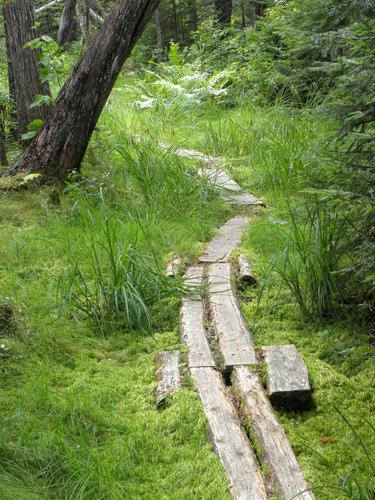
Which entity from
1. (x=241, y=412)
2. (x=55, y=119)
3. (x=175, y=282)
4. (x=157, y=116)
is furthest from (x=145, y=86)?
(x=241, y=412)

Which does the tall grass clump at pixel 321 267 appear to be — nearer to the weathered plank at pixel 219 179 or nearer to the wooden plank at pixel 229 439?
the wooden plank at pixel 229 439

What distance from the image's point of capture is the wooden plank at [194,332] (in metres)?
3.54

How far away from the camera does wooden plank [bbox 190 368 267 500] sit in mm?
2541

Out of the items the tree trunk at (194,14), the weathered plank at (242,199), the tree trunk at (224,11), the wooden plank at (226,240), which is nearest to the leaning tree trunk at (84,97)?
the weathered plank at (242,199)

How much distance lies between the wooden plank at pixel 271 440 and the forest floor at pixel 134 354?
10 cm

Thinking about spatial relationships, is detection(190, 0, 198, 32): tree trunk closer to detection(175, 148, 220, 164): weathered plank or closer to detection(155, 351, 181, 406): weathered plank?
detection(175, 148, 220, 164): weathered plank

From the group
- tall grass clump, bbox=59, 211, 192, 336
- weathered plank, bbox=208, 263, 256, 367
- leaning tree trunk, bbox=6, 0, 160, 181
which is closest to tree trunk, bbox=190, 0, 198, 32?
leaning tree trunk, bbox=6, 0, 160, 181

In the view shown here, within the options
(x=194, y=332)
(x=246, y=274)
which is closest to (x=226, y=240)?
(x=246, y=274)

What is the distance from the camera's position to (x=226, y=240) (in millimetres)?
5434

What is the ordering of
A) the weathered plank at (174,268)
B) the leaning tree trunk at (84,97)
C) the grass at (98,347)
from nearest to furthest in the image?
the grass at (98,347), the weathered plank at (174,268), the leaning tree trunk at (84,97)

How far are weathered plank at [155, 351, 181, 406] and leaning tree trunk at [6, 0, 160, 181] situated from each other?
3232mm

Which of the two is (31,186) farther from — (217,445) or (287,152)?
(217,445)

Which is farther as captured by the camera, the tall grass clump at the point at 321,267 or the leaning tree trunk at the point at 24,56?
the leaning tree trunk at the point at 24,56

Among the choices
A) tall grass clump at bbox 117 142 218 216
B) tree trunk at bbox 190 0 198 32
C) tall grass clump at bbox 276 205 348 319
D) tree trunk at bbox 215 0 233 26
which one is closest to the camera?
tall grass clump at bbox 276 205 348 319
